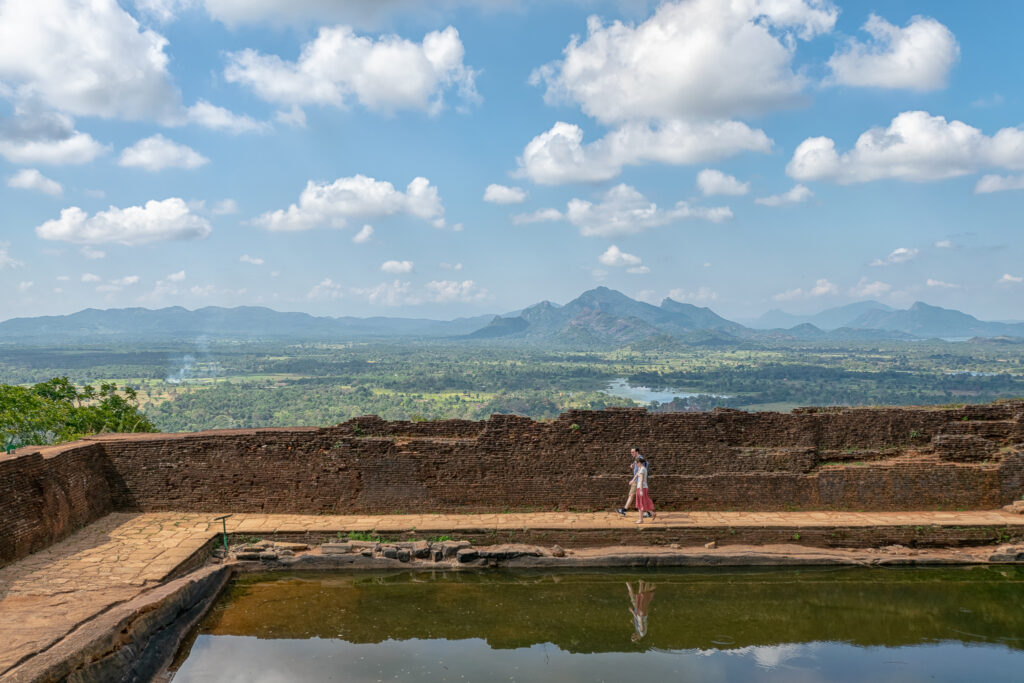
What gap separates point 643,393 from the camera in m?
112

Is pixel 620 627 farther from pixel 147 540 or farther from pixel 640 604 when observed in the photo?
pixel 147 540

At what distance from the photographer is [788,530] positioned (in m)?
10.9

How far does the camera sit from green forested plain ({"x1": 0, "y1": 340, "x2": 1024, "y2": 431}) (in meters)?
82.9

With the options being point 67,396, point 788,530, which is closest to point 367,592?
point 788,530

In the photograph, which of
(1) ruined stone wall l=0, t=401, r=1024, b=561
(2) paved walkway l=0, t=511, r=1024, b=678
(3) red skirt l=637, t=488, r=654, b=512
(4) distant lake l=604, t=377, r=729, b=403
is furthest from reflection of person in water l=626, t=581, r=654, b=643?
(4) distant lake l=604, t=377, r=729, b=403

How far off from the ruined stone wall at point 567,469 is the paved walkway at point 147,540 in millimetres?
262

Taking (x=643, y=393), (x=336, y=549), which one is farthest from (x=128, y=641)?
(x=643, y=393)

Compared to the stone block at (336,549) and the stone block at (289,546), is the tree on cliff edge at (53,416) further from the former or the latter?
the stone block at (336,549)

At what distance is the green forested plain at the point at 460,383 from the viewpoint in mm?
82875

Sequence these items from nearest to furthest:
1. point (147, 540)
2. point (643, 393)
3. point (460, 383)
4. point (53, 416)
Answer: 1. point (147, 540)
2. point (53, 416)
3. point (643, 393)
4. point (460, 383)

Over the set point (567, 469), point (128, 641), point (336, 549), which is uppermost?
point (567, 469)

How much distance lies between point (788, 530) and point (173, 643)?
28.7 ft

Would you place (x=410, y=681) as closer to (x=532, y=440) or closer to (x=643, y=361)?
(x=532, y=440)

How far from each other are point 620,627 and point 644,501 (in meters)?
3.11
